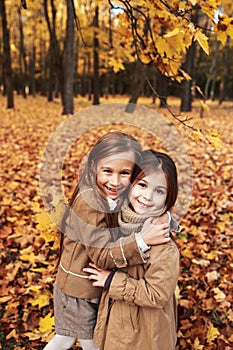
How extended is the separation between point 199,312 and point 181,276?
1.57 feet

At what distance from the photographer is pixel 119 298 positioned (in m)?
1.68

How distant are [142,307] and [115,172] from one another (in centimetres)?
69

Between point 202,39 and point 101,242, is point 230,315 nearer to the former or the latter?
A: point 101,242

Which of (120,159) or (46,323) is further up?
(120,159)

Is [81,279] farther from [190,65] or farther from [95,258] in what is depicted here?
[190,65]

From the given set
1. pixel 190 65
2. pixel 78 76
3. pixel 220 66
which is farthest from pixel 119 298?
pixel 78 76

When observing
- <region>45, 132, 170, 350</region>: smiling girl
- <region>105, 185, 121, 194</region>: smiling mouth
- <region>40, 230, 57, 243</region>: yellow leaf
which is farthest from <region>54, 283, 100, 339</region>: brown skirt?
<region>105, 185, 121, 194</region>: smiling mouth

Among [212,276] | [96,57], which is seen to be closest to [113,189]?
[212,276]

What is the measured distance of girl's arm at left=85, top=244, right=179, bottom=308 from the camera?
1.60 m

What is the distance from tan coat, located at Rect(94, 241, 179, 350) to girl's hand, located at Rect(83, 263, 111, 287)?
6cm

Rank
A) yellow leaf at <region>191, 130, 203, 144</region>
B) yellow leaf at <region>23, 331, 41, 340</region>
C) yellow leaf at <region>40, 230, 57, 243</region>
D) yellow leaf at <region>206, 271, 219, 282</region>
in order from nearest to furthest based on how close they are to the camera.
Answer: yellow leaf at <region>191, 130, 203, 144</region> < yellow leaf at <region>40, 230, 57, 243</region> < yellow leaf at <region>23, 331, 41, 340</region> < yellow leaf at <region>206, 271, 219, 282</region>

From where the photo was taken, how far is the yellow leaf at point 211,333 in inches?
101

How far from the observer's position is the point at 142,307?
1.72 meters

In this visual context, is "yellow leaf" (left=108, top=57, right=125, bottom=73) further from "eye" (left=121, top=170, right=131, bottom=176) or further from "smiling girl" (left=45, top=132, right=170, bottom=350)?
"eye" (left=121, top=170, right=131, bottom=176)
